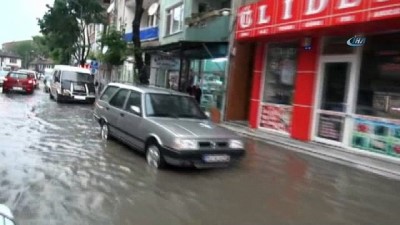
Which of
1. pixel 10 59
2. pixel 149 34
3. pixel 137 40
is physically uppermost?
pixel 10 59

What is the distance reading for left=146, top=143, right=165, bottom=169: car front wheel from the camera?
8.92 metres

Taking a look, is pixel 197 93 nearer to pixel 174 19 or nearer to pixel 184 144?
pixel 174 19

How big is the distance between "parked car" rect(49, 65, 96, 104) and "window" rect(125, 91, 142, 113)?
1550 cm

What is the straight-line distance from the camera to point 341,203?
7379 mm

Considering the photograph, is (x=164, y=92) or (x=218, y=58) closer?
(x=164, y=92)

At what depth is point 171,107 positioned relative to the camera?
10141 mm

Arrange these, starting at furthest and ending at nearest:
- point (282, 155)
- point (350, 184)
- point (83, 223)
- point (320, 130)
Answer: point (320, 130), point (282, 155), point (350, 184), point (83, 223)

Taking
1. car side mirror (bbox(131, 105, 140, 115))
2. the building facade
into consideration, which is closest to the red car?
the building facade

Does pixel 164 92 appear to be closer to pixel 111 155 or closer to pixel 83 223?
pixel 111 155

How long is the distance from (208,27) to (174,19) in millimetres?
6022

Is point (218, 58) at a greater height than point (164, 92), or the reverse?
point (218, 58)

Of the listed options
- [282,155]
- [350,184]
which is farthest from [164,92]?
[350,184]

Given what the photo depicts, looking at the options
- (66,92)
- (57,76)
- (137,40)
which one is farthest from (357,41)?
(57,76)

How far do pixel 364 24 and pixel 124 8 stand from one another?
1132 inches
